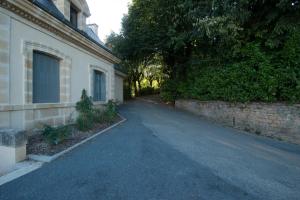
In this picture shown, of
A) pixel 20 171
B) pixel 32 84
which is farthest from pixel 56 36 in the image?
pixel 20 171

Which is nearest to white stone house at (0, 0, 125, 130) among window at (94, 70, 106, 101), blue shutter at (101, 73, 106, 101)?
window at (94, 70, 106, 101)

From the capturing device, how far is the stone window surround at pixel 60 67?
6.06m

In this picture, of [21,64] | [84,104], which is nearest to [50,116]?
[84,104]

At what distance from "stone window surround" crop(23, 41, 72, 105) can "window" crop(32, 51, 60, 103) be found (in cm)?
19

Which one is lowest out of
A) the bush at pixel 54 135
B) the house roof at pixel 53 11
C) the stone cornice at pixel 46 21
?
the bush at pixel 54 135

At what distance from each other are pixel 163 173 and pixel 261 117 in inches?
259

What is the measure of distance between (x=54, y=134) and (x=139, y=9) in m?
13.1

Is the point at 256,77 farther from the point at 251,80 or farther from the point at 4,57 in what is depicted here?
the point at 4,57

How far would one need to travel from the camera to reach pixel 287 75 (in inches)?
313

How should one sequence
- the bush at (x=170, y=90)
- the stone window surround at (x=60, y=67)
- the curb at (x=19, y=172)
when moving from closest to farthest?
1. the curb at (x=19, y=172)
2. the stone window surround at (x=60, y=67)
3. the bush at (x=170, y=90)

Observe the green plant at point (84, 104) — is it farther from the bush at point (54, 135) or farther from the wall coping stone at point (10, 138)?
the wall coping stone at point (10, 138)

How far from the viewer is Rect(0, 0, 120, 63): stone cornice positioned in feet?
18.2

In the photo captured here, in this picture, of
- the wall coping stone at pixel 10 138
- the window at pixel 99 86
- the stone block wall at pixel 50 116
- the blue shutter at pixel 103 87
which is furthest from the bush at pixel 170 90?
the wall coping stone at pixel 10 138

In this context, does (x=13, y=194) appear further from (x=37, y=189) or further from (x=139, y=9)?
(x=139, y=9)
